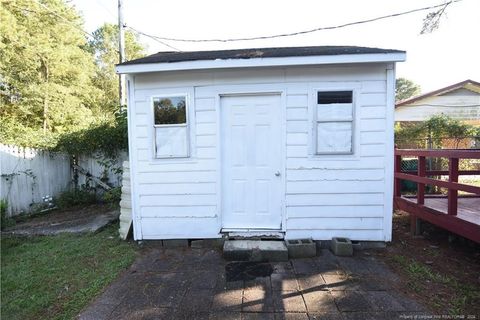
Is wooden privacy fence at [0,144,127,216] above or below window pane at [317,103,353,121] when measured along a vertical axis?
below

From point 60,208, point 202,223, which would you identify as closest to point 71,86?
point 60,208

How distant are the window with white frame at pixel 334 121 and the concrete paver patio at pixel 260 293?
5.27 feet

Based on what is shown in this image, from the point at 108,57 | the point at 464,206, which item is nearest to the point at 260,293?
the point at 464,206

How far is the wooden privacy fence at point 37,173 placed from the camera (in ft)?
20.3

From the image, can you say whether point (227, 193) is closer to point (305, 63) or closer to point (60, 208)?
point (305, 63)

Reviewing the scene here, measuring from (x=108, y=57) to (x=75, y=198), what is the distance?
618 inches

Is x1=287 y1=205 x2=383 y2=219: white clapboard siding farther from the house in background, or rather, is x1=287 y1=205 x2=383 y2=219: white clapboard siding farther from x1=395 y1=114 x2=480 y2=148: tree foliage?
the house in background

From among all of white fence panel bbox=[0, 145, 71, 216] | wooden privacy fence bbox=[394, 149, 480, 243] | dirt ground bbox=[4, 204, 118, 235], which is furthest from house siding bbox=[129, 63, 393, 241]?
white fence panel bbox=[0, 145, 71, 216]

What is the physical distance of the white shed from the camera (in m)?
4.02

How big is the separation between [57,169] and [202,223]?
5.63 metres

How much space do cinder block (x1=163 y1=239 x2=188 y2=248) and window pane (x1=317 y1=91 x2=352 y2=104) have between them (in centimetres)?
301

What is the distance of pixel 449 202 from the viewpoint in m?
3.86

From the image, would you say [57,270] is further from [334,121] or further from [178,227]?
[334,121]

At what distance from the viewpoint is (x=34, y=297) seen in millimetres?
2916
